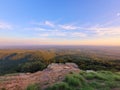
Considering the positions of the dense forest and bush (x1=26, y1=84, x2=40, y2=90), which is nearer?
bush (x1=26, y1=84, x2=40, y2=90)

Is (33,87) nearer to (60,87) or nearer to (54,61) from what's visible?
(60,87)

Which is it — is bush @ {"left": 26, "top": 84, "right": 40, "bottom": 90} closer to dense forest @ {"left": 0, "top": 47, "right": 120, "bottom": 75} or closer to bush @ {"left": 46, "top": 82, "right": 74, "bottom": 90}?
bush @ {"left": 46, "top": 82, "right": 74, "bottom": 90}

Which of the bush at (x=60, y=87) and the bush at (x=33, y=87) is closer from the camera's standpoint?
the bush at (x=60, y=87)

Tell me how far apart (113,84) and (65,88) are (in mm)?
2288

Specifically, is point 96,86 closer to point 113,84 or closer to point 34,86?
point 113,84

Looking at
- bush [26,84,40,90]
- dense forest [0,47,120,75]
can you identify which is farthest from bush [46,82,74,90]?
dense forest [0,47,120,75]

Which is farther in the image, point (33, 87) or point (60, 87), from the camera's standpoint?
point (33, 87)

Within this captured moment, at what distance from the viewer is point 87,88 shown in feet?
18.8

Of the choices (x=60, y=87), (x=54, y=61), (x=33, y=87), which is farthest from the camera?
(x=54, y=61)

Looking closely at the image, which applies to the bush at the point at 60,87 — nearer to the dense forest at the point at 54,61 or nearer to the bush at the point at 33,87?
the bush at the point at 33,87

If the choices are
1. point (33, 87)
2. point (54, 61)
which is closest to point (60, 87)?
point (33, 87)

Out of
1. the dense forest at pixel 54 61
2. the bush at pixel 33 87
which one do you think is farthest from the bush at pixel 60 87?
the dense forest at pixel 54 61

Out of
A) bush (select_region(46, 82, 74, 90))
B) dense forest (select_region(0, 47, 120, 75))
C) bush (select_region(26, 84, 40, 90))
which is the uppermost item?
bush (select_region(46, 82, 74, 90))

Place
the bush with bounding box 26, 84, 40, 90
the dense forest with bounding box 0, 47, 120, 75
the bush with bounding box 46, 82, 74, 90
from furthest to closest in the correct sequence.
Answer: the dense forest with bounding box 0, 47, 120, 75 → the bush with bounding box 26, 84, 40, 90 → the bush with bounding box 46, 82, 74, 90
